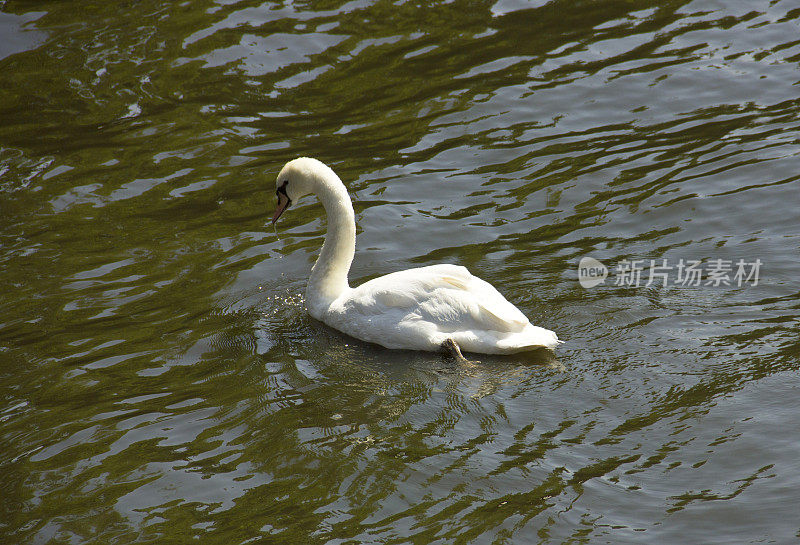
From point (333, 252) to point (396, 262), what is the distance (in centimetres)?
96

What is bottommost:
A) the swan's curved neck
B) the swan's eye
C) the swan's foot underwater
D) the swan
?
the swan's foot underwater

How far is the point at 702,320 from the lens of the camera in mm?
6562

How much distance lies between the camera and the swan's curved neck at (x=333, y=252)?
7215 millimetres

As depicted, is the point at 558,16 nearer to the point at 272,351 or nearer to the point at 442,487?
the point at 272,351

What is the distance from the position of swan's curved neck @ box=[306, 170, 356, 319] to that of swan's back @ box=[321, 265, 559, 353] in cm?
43

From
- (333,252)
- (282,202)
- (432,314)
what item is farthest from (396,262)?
(432,314)

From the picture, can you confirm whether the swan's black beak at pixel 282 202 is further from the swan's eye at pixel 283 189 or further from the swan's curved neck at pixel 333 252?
the swan's curved neck at pixel 333 252

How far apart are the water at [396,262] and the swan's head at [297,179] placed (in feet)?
2.40

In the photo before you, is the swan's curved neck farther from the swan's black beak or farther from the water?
the swan's black beak

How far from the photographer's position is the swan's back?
251 inches

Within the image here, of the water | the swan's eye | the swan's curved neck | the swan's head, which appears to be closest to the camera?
the water

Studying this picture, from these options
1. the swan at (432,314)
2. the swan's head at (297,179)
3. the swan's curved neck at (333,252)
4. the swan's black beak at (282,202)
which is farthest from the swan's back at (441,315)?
the swan's black beak at (282,202)

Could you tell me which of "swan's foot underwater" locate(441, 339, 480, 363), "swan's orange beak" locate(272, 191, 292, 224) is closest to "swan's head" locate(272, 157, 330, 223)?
"swan's orange beak" locate(272, 191, 292, 224)

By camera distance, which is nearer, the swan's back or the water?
the water
